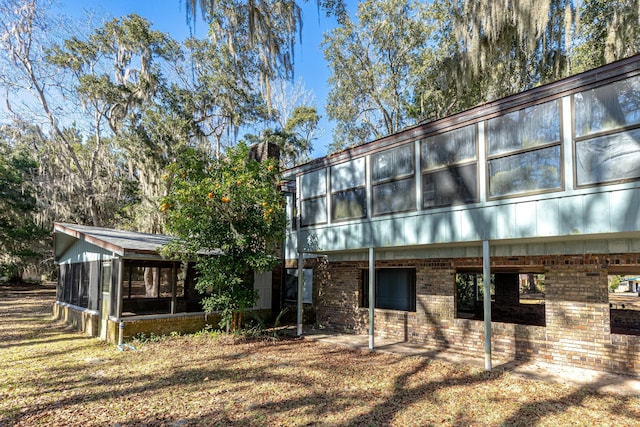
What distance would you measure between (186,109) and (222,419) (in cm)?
1748

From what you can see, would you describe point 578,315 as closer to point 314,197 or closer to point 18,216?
point 314,197

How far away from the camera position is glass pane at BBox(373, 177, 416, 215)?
7738 millimetres

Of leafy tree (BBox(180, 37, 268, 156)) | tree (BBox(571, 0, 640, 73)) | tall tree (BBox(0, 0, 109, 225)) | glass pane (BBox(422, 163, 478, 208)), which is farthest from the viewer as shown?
leafy tree (BBox(180, 37, 268, 156))

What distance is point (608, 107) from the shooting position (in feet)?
17.6

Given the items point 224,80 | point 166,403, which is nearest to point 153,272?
point 224,80

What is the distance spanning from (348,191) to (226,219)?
295 centimetres

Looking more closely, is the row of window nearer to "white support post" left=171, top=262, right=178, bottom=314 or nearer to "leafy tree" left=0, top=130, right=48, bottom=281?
"white support post" left=171, top=262, right=178, bottom=314

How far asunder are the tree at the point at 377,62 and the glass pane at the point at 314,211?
36.5 ft

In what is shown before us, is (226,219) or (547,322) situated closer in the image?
(547,322)

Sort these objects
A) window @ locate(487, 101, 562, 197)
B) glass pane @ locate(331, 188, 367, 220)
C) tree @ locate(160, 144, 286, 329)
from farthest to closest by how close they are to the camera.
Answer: glass pane @ locate(331, 188, 367, 220) → tree @ locate(160, 144, 286, 329) → window @ locate(487, 101, 562, 197)

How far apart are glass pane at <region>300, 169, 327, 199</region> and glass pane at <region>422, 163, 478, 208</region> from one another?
2867 mm

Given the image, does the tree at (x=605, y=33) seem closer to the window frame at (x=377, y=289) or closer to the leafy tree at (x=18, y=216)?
the window frame at (x=377, y=289)

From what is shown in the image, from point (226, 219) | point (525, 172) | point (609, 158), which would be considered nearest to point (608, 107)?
point (609, 158)

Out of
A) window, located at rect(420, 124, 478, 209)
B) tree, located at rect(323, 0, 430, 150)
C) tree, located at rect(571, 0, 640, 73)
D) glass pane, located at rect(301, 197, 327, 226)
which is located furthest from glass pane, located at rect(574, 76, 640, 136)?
tree, located at rect(323, 0, 430, 150)
